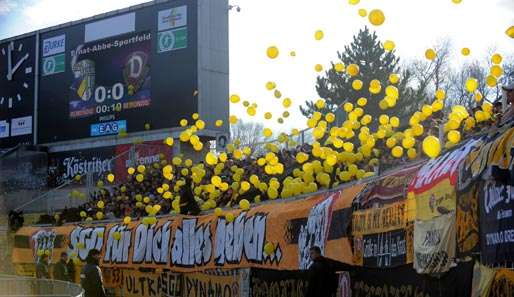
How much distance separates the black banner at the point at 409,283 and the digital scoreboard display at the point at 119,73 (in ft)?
54.4

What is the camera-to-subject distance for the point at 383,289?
396 inches

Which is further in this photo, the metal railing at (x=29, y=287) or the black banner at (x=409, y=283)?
the metal railing at (x=29, y=287)

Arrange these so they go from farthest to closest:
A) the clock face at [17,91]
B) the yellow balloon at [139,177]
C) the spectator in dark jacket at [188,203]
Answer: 1. the clock face at [17,91]
2. the yellow balloon at [139,177]
3. the spectator in dark jacket at [188,203]

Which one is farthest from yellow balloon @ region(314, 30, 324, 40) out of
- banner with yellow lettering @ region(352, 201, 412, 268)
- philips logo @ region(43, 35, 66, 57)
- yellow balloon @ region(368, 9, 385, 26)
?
philips logo @ region(43, 35, 66, 57)

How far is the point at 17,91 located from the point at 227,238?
2110 cm

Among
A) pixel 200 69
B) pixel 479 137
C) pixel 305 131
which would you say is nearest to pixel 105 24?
pixel 200 69

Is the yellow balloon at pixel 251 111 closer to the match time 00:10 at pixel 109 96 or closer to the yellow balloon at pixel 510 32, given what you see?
the yellow balloon at pixel 510 32

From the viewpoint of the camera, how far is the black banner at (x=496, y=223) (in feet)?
22.0

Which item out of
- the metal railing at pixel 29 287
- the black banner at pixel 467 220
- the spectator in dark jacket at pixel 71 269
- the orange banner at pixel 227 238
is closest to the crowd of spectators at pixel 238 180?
the orange banner at pixel 227 238

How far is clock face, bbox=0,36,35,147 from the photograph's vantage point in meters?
32.2

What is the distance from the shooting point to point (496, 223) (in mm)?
6930

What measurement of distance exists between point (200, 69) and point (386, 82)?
1958 centimetres

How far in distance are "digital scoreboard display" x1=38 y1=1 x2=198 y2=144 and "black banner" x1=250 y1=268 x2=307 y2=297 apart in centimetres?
1332

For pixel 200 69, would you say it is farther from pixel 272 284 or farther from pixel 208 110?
pixel 272 284
